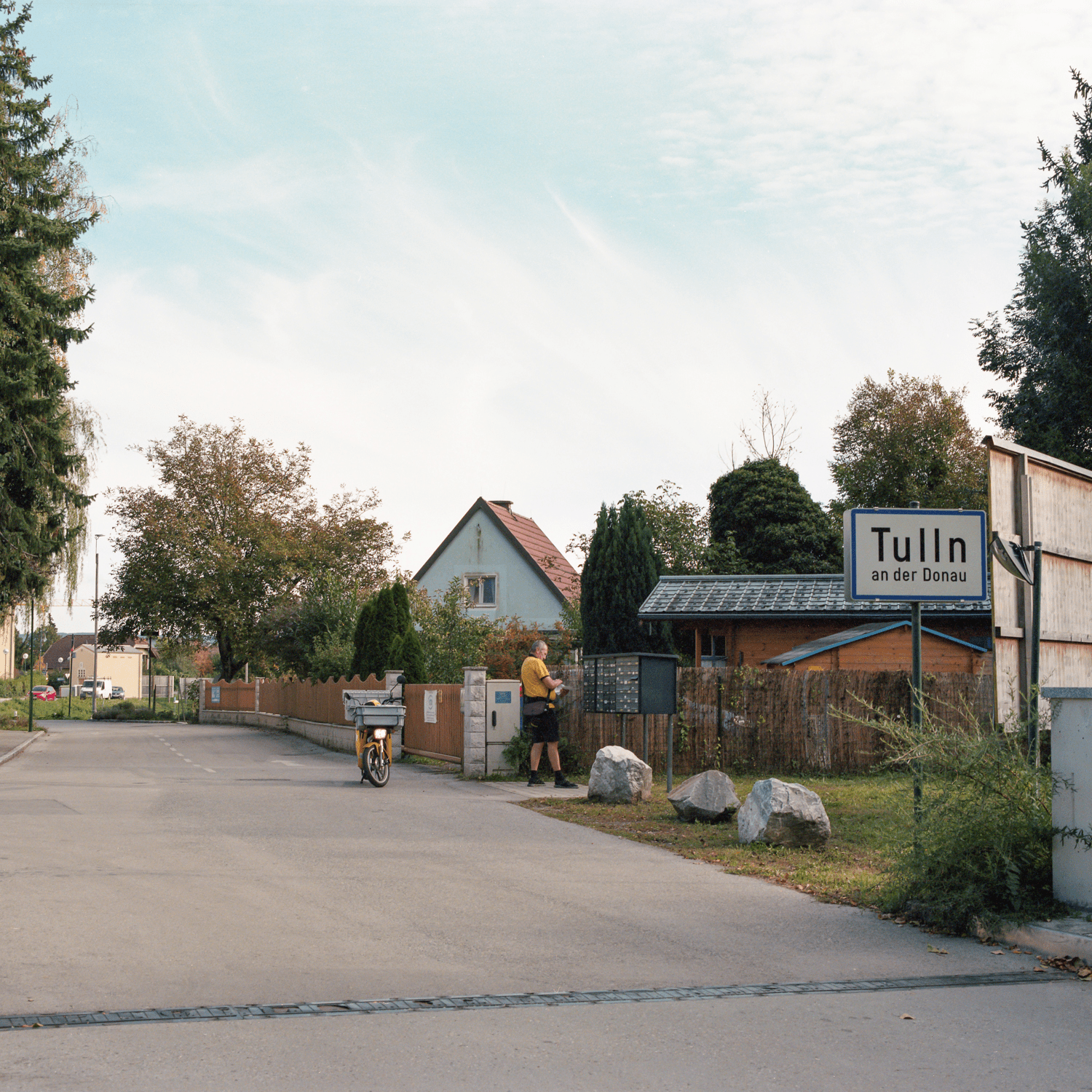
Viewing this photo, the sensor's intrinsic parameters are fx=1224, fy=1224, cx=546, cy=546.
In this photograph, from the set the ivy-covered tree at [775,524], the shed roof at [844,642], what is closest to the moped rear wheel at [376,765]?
the shed roof at [844,642]

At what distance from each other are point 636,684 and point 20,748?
51.0ft

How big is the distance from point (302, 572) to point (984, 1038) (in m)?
52.8

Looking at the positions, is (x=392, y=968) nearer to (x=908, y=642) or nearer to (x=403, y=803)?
(x=403, y=803)

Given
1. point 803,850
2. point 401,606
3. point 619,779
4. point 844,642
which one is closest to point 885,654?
point 844,642

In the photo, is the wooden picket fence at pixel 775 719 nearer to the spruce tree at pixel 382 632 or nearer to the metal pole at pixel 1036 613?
the metal pole at pixel 1036 613

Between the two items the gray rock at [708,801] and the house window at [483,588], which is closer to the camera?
the gray rock at [708,801]

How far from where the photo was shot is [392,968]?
20.4 ft

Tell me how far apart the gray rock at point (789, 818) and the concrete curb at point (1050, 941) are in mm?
3592

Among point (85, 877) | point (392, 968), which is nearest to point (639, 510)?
point (85, 877)

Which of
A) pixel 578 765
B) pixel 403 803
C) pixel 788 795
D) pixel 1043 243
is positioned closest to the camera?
pixel 788 795

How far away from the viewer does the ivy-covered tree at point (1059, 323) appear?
27562mm

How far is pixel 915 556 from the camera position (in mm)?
9031

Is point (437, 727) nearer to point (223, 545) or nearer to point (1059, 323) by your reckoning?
point (1059, 323)

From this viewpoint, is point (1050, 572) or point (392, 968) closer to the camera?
point (392, 968)
